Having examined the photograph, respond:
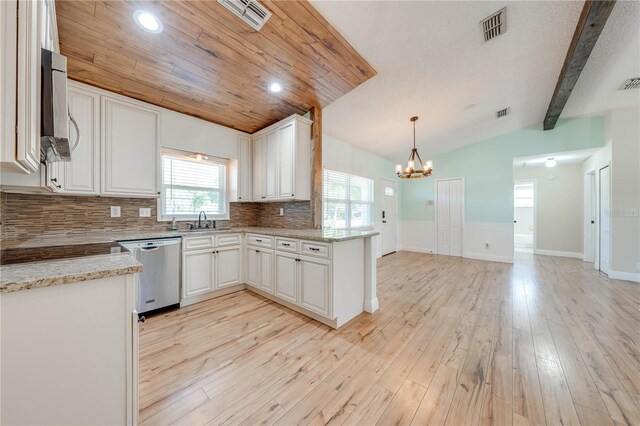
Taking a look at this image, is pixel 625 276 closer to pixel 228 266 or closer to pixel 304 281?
pixel 304 281

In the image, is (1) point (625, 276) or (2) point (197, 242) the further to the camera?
(1) point (625, 276)

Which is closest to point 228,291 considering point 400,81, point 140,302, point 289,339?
point 140,302

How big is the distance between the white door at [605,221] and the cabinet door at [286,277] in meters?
5.66

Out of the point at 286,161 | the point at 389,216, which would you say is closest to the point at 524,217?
the point at 389,216

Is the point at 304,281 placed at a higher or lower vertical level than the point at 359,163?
lower

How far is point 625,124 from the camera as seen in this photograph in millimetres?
3863

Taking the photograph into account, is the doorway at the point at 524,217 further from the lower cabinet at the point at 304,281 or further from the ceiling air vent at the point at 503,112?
the lower cabinet at the point at 304,281

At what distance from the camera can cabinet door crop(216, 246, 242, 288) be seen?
307cm

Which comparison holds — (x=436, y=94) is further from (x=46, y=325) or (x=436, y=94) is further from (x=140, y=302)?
(x=140, y=302)

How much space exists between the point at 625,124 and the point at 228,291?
700cm

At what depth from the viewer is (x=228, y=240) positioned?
3168 mm

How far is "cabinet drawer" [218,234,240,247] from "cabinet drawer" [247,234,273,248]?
0.55 feet

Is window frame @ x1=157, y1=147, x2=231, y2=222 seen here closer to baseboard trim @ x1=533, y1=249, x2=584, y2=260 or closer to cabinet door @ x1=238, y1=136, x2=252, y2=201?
cabinet door @ x1=238, y1=136, x2=252, y2=201

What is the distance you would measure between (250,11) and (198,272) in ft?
9.08
